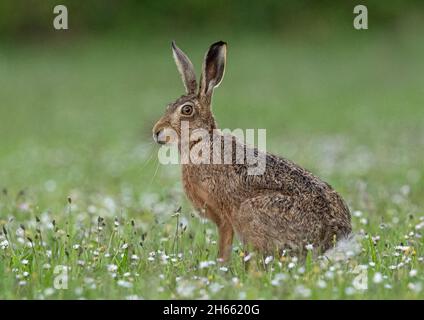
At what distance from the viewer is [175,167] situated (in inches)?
542

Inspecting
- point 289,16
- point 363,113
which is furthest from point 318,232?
point 289,16

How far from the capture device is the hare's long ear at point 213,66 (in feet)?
23.1

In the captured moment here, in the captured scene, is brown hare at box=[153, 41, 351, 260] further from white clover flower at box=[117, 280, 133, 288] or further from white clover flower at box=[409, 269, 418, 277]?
white clover flower at box=[117, 280, 133, 288]

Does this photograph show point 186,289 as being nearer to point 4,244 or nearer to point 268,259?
point 268,259

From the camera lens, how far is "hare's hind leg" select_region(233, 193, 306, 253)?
627 cm

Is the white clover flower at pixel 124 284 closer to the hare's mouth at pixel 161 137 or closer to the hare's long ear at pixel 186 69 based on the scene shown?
the hare's mouth at pixel 161 137

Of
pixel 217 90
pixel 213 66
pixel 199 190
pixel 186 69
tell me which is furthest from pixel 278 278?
pixel 217 90

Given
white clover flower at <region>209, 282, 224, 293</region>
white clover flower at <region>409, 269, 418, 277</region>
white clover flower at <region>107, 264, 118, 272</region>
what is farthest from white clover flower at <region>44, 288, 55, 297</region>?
white clover flower at <region>409, 269, 418, 277</region>

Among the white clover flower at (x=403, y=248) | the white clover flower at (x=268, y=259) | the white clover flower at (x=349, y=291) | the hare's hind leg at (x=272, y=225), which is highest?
the hare's hind leg at (x=272, y=225)

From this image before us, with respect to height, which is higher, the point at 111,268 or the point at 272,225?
the point at 272,225

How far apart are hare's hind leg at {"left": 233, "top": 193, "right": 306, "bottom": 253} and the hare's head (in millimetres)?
1047

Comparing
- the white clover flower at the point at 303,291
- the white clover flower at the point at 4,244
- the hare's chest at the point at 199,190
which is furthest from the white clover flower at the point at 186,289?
the white clover flower at the point at 4,244

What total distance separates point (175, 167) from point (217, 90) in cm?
1117

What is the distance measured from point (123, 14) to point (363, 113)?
1669 centimetres
